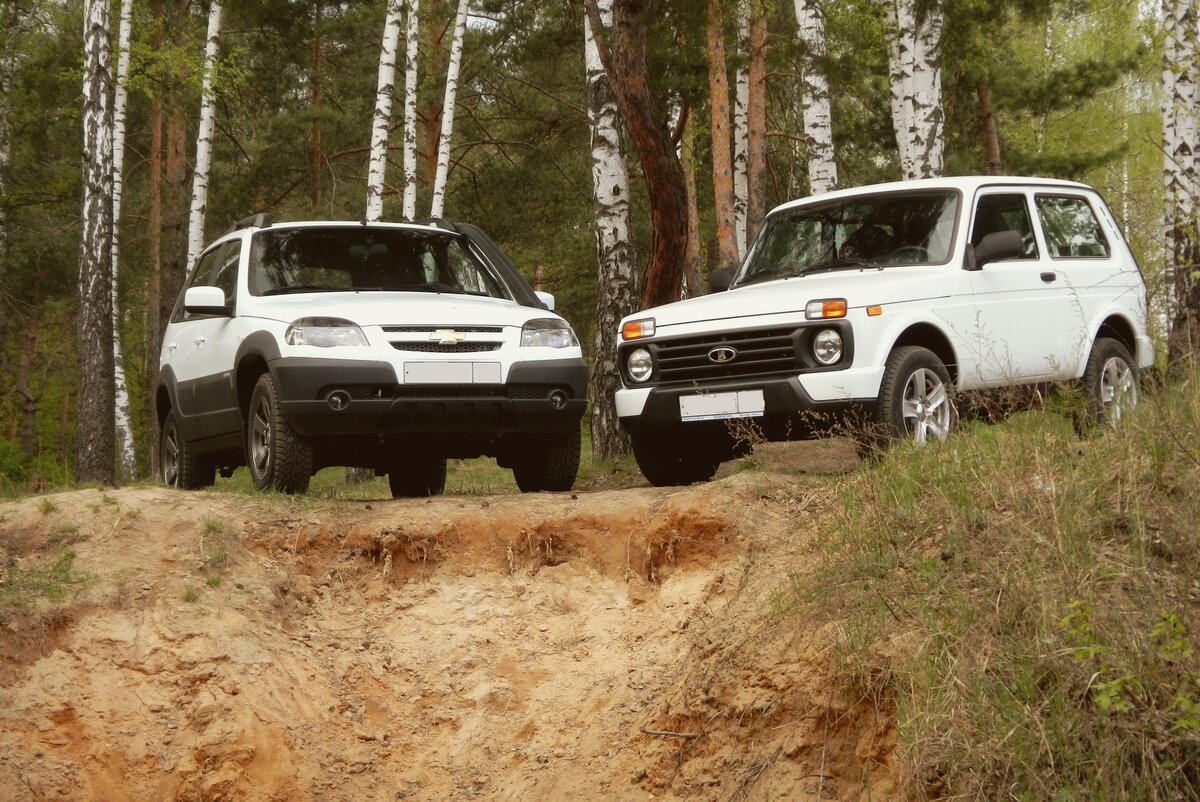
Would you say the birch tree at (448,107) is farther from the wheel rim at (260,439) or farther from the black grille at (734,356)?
the black grille at (734,356)

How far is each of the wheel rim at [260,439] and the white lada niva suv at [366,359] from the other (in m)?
0.01

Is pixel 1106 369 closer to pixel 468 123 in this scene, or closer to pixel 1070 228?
pixel 1070 228

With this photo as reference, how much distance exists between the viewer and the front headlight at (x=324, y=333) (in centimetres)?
839

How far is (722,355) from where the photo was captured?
837 centimetres

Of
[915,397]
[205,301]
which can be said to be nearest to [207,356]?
[205,301]

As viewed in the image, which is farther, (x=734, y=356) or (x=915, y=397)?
(x=734, y=356)

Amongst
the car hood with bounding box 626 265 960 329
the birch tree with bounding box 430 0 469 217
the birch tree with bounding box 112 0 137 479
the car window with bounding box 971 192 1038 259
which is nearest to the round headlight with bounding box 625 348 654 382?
the car hood with bounding box 626 265 960 329

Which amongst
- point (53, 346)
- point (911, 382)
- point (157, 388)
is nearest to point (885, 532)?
point (911, 382)

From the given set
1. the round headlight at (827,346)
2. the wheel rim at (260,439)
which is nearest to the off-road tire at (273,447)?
the wheel rim at (260,439)

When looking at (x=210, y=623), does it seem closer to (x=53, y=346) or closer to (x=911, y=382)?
(x=911, y=382)

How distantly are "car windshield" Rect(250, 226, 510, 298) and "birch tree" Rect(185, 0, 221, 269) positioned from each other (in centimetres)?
1000

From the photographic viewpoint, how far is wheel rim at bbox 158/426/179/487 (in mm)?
10391

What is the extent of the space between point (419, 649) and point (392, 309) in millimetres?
2183

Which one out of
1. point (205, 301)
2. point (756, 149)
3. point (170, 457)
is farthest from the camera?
point (756, 149)
